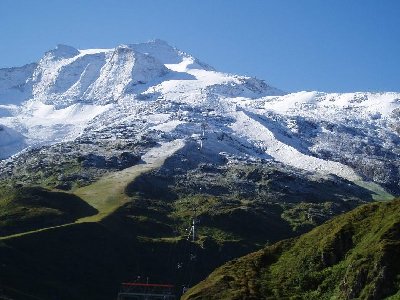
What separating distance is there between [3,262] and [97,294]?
2617 cm

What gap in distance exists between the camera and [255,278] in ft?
248

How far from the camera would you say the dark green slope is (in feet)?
213

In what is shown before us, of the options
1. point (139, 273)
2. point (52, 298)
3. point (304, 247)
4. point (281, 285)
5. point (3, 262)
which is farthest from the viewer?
point (139, 273)

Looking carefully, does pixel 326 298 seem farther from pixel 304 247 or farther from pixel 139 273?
pixel 139 273

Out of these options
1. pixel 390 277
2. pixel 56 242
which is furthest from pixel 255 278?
pixel 56 242

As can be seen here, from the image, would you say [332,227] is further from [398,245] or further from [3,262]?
[3,262]

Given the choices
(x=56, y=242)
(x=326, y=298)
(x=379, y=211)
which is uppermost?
(x=56, y=242)

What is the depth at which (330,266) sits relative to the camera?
72938 millimetres

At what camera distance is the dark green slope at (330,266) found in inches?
2552

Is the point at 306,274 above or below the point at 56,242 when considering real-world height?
below

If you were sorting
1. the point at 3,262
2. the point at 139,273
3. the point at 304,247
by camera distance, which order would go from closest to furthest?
the point at 304,247 → the point at 3,262 → the point at 139,273

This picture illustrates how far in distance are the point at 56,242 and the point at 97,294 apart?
1136 inches

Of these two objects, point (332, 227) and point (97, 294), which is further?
point (97, 294)

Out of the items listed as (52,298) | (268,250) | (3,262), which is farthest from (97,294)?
(268,250)
